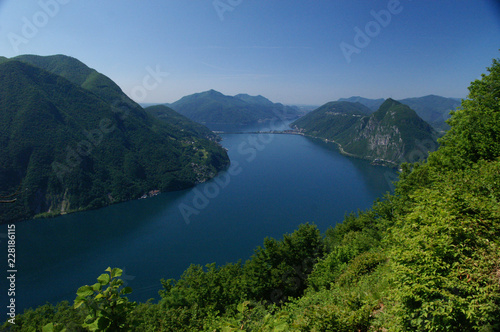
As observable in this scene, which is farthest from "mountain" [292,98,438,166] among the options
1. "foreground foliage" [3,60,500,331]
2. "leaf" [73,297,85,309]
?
"leaf" [73,297,85,309]

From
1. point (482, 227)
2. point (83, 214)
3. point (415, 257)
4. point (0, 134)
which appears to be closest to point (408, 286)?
point (415, 257)

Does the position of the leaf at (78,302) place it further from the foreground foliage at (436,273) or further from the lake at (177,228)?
the lake at (177,228)

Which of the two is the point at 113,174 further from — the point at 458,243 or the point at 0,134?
the point at 458,243

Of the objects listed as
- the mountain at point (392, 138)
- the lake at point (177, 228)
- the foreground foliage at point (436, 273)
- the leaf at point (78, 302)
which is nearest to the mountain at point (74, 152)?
the lake at point (177, 228)

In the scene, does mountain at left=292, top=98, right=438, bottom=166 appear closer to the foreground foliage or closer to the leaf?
the foreground foliage

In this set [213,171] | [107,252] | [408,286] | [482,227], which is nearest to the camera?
[408,286]
